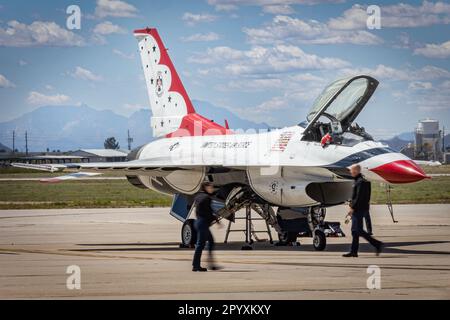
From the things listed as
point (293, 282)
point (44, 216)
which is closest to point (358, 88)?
point (293, 282)

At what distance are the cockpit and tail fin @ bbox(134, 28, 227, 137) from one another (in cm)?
641

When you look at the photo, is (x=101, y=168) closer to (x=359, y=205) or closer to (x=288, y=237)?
(x=288, y=237)

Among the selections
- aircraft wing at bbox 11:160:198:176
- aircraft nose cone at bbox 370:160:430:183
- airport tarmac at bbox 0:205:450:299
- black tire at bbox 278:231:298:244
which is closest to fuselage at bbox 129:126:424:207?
aircraft nose cone at bbox 370:160:430:183

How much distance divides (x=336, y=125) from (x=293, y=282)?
6.88m

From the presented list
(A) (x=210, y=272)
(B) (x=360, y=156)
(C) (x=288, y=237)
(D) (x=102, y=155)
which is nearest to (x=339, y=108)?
A: (B) (x=360, y=156)

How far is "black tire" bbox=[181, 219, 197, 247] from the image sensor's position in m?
24.2

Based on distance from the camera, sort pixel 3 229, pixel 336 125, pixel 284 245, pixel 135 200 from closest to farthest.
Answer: pixel 336 125 < pixel 284 245 < pixel 3 229 < pixel 135 200

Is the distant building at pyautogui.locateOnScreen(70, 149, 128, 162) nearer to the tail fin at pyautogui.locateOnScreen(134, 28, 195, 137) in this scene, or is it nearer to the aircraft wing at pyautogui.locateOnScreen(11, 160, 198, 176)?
the tail fin at pyautogui.locateOnScreen(134, 28, 195, 137)

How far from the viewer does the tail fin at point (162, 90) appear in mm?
28250

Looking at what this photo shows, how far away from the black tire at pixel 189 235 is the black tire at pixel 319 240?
3.63m

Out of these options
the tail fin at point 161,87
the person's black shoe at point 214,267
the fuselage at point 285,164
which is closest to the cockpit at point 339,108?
the fuselage at point 285,164

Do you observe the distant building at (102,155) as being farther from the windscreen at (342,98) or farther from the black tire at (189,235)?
the windscreen at (342,98)
